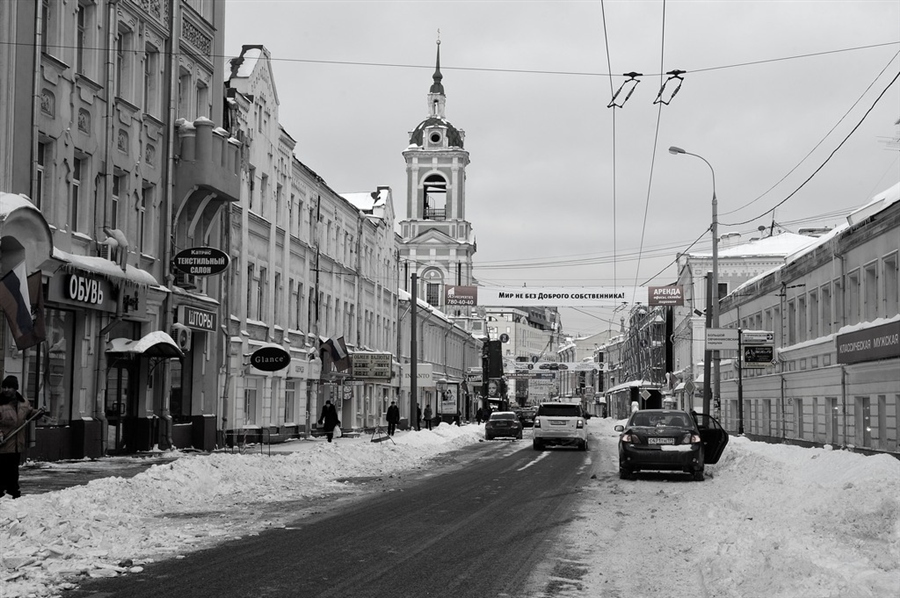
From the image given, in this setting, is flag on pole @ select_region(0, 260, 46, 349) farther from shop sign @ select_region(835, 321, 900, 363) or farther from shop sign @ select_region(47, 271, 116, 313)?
shop sign @ select_region(835, 321, 900, 363)

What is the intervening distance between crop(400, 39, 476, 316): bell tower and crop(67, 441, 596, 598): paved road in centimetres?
8426

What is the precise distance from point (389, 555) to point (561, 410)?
28.5 meters

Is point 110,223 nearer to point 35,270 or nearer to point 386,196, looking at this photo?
point 35,270

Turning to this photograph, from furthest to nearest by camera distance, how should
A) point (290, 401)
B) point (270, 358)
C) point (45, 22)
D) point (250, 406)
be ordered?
point (290, 401)
point (250, 406)
point (270, 358)
point (45, 22)

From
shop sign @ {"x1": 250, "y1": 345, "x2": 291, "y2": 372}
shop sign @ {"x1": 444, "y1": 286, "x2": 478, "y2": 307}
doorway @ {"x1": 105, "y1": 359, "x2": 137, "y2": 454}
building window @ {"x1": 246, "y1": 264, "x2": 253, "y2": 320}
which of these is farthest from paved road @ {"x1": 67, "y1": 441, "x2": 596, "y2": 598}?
shop sign @ {"x1": 444, "y1": 286, "x2": 478, "y2": 307}

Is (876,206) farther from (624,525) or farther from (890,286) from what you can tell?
(624,525)

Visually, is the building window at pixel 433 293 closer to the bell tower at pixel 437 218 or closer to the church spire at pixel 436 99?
the bell tower at pixel 437 218

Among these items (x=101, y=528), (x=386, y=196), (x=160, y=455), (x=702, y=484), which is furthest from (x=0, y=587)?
(x=386, y=196)

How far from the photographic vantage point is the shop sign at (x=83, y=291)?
73.2 ft

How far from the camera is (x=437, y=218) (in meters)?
106

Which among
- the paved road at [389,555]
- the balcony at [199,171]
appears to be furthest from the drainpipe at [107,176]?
the paved road at [389,555]

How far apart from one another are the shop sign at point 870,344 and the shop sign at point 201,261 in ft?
56.4

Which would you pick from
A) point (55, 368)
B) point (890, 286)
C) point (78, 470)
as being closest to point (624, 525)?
point (78, 470)

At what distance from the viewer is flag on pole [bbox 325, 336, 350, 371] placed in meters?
46.6
